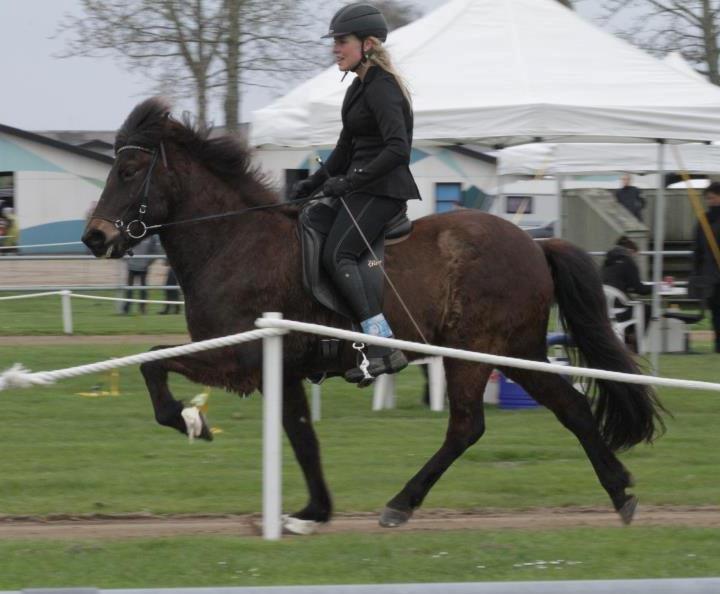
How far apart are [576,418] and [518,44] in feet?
21.8

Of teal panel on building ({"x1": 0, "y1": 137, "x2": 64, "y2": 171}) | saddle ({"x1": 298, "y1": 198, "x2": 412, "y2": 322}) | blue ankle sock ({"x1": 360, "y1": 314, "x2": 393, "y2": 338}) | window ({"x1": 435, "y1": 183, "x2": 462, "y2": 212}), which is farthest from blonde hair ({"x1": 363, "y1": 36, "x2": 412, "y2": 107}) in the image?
teal panel on building ({"x1": 0, "y1": 137, "x2": 64, "y2": 171})

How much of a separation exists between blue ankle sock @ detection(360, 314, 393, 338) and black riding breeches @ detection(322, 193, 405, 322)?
1.3 inches

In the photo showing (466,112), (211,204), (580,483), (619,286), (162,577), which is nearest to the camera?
(162,577)

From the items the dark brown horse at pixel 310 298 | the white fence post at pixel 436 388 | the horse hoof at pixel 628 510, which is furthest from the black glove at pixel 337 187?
the white fence post at pixel 436 388

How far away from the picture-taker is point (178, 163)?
753 centimetres

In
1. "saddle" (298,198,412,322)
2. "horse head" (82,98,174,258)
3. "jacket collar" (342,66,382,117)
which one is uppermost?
"jacket collar" (342,66,382,117)

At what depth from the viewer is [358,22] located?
7152mm

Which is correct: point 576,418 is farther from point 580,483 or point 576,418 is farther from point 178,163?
point 178,163

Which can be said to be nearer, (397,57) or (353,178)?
(353,178)

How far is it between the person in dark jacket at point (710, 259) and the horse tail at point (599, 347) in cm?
876

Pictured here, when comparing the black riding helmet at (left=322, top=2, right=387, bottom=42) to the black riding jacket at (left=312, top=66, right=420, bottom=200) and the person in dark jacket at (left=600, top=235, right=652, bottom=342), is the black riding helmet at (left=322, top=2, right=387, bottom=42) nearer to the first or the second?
the black riding jacket at (left=312, top=66, right=420, bottom=200)

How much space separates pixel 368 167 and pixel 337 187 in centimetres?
21

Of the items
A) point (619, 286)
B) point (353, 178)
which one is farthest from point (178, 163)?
point (619, 286)

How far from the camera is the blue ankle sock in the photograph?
23.4 feet
